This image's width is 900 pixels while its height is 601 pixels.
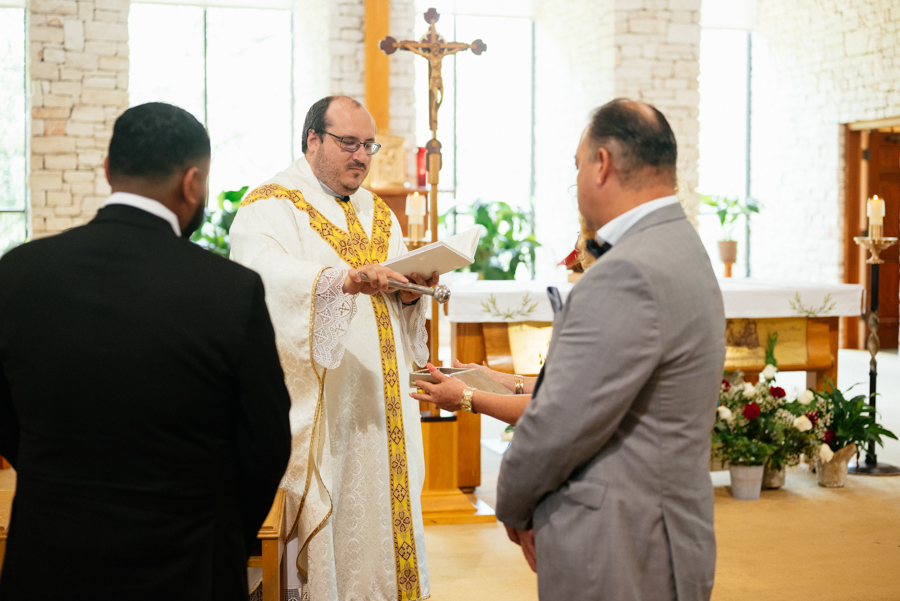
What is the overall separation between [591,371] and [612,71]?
26.6 feet

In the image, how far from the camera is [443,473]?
420cm

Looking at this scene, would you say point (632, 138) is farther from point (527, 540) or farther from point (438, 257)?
point (438, 257)

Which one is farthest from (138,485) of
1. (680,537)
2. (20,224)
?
(20,224)

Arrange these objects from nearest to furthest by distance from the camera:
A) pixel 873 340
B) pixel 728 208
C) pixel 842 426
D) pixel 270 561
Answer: pixel 270 561
pixel 842 426
pixel 873 340
pixel 728 208

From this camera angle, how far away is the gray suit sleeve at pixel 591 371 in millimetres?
1359

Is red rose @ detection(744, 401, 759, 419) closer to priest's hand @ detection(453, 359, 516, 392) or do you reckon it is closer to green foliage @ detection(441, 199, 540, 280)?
priest's hand @ detection(453, 359, 516, 392)

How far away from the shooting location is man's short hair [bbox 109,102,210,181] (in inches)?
51.4

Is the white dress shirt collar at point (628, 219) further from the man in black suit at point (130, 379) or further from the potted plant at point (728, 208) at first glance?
the potted plant at point (728, 208)

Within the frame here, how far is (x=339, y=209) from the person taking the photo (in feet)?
9.45

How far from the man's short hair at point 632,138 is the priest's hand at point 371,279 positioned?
3.48ft

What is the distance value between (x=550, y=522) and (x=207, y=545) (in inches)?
22.4

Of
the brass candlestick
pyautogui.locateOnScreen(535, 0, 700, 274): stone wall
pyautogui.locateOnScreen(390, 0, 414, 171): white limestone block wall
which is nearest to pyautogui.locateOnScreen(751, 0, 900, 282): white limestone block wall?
pyautogui.locateOnScreen(535, 0, 700, 274): stone wall

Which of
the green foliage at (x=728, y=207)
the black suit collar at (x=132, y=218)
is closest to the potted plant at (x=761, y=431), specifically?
the black suit collar at (x=132, y=218)

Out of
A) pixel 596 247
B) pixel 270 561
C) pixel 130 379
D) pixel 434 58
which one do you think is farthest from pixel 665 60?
pixel 130 379
